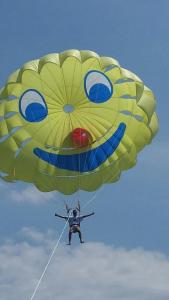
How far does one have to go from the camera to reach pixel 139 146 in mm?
20266

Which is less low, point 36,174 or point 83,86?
point 83,86

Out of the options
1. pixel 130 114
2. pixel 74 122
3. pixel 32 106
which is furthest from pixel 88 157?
pixel 32 106

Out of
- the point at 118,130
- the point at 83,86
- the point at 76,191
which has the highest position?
the point at 83,86

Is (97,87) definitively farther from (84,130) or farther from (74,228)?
(74,228)

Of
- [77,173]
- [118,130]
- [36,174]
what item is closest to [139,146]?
[118,130]

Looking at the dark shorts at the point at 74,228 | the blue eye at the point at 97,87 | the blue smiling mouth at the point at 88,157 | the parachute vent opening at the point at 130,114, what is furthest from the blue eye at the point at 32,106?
the dark shorts at the point at 74,228

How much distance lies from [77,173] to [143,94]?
3430 mm

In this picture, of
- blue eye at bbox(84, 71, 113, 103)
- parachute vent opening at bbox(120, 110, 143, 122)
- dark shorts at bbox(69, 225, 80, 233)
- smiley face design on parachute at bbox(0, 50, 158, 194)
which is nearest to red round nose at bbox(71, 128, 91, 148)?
smiley face design on parachute at bbox(0, 50, 158, 194)

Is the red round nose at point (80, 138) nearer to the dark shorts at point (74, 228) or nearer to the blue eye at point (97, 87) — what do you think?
the blue eye at point (97, 87)

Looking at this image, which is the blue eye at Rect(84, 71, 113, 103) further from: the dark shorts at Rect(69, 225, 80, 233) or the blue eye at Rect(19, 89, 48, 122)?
the dark shorts at Rect(69, 225, 80, 233)

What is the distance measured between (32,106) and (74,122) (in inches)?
58.7

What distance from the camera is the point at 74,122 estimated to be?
2006 centimetres

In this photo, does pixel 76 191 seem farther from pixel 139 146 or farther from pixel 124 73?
pixel 124 73

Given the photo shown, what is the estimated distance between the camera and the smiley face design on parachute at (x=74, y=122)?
19656mm
